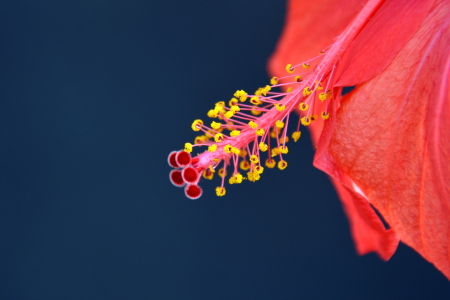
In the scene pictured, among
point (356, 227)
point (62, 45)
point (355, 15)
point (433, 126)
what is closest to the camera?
point (433, 126)

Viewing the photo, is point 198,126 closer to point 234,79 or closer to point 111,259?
point 234,79

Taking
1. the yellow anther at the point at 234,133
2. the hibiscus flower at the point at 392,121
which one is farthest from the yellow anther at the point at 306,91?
the yellow anther at the point at 234,133

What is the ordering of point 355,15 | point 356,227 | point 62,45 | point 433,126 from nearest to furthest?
point 433,126, point 355,15, point 356,227, point 62,45

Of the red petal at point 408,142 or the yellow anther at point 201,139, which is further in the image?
the yellow anther at point 201,139

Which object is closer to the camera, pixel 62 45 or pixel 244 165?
pixel 244 165

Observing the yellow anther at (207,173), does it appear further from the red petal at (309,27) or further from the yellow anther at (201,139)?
the red petal at (309,27)

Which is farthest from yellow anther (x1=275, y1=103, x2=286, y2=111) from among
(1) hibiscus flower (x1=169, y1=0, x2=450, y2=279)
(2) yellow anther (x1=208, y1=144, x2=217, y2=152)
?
(2) yellow anther (x1=208, y1=144, x2=217, y2=152)

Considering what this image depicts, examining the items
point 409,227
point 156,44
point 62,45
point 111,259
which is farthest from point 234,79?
point 409,227

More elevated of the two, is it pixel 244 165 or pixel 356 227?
pixel 244 165
